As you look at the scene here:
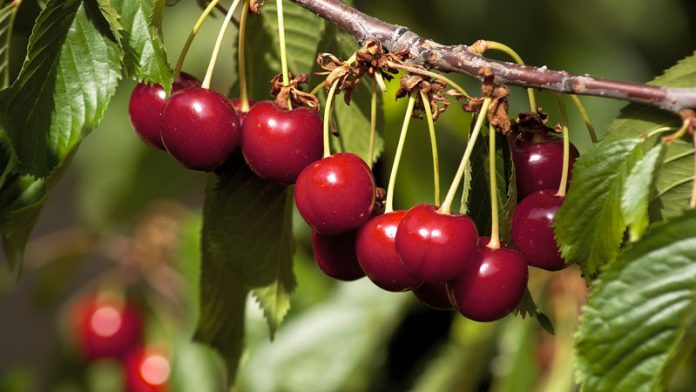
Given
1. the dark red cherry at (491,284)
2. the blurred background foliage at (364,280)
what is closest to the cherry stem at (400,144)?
the dark red cherry at (491,284)

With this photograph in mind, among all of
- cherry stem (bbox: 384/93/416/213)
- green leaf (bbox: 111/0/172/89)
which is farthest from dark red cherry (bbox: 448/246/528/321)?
green leaf (bbox: 111/0/172/89)

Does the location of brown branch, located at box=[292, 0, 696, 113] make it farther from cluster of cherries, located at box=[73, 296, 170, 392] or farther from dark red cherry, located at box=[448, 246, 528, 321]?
cluster of cherries, located at box=[73, 296, 170, 392]

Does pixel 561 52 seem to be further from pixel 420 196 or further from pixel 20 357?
pixel 20 357

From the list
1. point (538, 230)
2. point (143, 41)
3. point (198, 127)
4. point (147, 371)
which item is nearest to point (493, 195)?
point (538, 230)

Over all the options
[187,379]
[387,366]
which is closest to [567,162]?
[387,366]

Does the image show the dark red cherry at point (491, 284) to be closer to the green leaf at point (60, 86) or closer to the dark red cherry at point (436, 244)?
the dark red cherry at point (436, 244)
